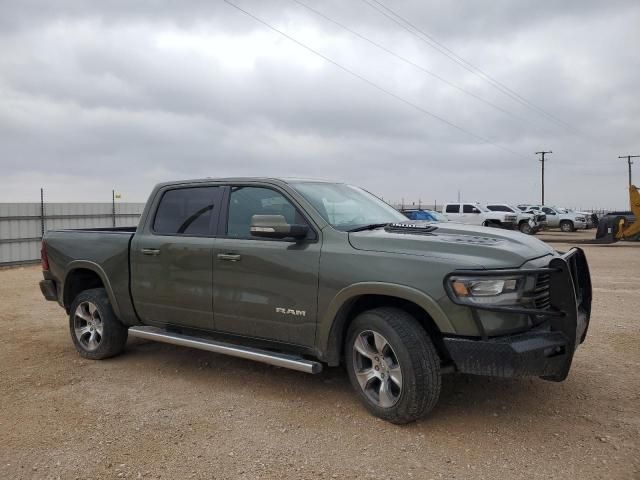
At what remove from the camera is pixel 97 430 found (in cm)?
409

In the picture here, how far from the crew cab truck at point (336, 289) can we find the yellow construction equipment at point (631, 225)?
22.6 meters

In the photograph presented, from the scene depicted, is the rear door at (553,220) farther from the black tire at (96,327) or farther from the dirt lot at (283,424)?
the black tire at (96,327)

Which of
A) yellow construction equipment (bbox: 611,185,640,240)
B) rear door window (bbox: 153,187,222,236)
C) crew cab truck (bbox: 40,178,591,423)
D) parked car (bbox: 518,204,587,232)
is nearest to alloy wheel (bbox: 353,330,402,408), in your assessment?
crew cab truck (bbox: 40,178,591,423)

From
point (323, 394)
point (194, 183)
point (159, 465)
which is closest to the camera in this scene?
point (159, 465)

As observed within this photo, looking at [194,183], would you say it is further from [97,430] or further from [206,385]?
[97,430]

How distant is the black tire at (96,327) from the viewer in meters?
5.83

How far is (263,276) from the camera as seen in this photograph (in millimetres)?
4594

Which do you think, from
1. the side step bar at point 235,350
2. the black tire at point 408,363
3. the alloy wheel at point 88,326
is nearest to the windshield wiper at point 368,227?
the black tire at point 408,363

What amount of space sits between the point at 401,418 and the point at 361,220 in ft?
5.52

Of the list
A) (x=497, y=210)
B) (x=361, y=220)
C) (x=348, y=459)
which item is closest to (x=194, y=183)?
(x=361, y=220)

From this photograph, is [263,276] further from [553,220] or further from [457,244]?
[553,220]

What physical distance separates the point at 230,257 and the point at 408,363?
182cm

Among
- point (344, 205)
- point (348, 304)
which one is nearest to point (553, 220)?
point (344, 205)

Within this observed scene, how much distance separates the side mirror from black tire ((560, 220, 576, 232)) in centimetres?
3805
